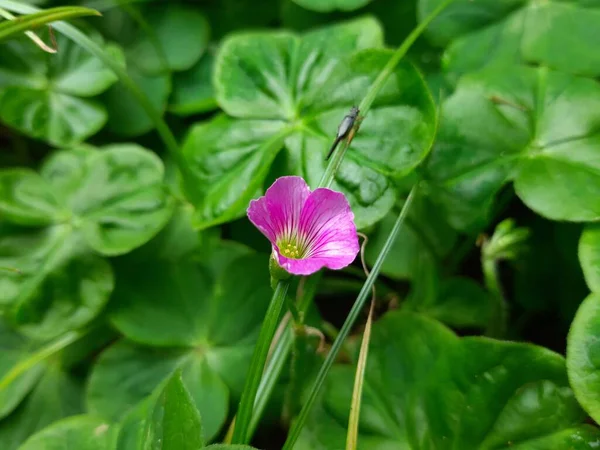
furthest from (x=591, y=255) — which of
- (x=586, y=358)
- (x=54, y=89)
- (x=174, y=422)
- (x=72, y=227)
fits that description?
(x=54, y=89)

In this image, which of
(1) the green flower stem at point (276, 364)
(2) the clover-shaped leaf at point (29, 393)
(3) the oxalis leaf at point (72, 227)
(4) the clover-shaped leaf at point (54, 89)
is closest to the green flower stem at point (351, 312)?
(1) the green flower stem at point (276, 364)

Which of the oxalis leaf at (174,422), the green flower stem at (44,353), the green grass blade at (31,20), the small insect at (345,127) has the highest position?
the green grass blade at (31,20)

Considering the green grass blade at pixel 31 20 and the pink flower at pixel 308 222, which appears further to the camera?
the green grass blade at pixel 31 20

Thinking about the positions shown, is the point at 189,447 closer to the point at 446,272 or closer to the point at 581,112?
the point at 446,272

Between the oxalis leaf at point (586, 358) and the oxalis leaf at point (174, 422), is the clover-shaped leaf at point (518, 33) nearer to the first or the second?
the oxalis leaf at point (586, 358)

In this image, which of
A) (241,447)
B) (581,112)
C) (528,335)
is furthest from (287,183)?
(528,335)

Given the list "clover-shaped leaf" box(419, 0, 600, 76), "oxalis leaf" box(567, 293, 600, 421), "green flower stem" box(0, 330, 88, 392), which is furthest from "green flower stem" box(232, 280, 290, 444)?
"clover-shaped leaf" box(419, 0, 600, 76)
